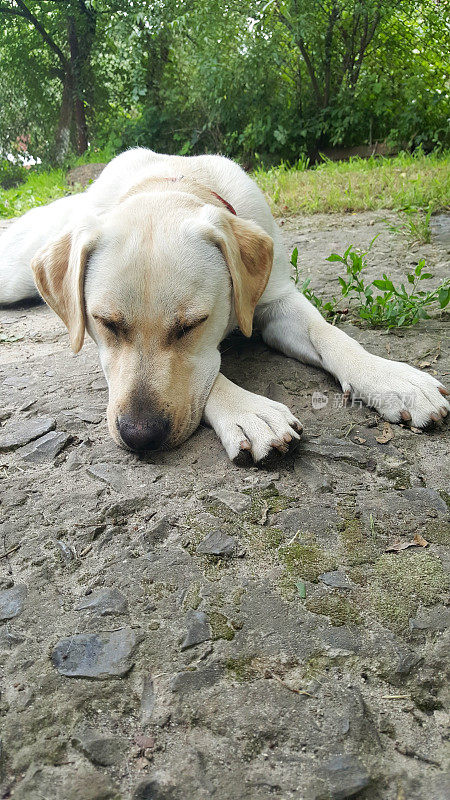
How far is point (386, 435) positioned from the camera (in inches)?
103

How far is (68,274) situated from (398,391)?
149 centimetres

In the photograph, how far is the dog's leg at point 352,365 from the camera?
8.74 feet

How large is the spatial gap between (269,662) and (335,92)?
417 inches

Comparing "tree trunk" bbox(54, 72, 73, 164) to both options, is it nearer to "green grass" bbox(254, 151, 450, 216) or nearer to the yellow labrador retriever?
"green grass" bbox(254, 151, 450, 216)

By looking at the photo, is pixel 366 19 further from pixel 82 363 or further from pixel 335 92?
pixel 82 363

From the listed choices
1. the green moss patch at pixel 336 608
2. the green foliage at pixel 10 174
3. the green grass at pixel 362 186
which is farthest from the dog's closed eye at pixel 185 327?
the green foliage at pixel 10 174

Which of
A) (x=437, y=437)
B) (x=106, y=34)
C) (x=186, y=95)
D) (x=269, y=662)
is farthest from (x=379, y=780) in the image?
(x=106, y=34)

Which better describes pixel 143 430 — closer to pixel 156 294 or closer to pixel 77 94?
pixel 156 294

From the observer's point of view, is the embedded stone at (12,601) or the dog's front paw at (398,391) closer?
the embedded stone at (12,601)

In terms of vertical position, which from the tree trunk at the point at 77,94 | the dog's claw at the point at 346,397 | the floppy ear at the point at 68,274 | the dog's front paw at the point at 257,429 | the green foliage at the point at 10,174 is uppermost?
the tree trunk at the point at 77,94

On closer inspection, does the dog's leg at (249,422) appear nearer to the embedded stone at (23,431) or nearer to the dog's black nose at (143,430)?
the dog's black nose at (143,430)

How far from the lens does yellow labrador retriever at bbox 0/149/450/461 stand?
250cm

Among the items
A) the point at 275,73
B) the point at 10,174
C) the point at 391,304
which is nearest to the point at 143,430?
the point at 391,304

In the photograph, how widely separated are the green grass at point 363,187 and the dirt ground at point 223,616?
13.9ft
